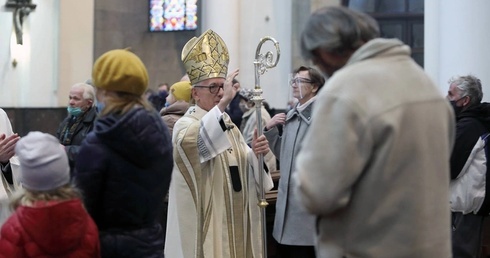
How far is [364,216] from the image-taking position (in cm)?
293

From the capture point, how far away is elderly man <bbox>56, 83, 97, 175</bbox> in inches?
257

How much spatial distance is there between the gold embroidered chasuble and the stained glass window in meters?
13.2

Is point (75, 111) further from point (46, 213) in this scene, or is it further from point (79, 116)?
point (46, 213)

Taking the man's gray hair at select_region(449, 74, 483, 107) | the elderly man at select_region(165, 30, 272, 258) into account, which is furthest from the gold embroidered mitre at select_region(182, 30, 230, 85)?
the man's gray hair at select_region(449, 74, 483, 107)

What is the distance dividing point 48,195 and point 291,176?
275cm

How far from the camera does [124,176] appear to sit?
12.0 ft

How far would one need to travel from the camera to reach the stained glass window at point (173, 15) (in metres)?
19.2

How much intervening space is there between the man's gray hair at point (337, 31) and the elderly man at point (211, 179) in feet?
9.32

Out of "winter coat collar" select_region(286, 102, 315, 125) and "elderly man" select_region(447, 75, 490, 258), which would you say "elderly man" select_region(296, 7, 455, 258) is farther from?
"elderly man" select_region(447, 75, 490, 258)

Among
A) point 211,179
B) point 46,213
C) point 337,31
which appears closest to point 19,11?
point 211,179

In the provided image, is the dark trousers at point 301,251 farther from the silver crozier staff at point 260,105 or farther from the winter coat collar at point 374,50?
the winter coat collar at point 374,50

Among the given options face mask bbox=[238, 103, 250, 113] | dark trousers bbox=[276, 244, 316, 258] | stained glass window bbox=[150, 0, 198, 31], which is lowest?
dark trousers bbox=[276, 244, 316, 258]

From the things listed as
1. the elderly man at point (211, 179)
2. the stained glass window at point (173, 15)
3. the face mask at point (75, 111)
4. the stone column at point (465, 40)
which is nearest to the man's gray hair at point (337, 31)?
the elderly man at point (211, 179)

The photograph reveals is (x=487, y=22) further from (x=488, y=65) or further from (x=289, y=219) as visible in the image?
(x=289, y=219)
